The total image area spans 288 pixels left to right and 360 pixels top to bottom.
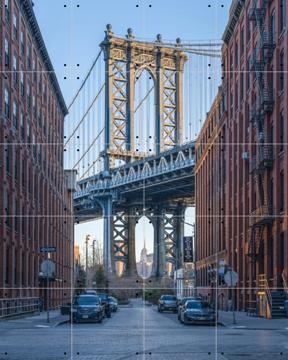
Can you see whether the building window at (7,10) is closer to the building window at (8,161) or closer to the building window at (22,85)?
the building window at (22,85)

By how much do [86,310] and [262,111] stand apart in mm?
13538

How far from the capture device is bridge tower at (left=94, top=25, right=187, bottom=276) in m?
24.5

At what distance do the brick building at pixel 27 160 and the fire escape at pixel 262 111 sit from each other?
973 centimetres

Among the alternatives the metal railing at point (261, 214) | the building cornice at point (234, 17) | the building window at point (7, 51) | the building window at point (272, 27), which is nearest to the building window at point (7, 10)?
the building window at point (7, 51)

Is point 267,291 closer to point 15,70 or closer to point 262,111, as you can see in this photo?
point 262,111

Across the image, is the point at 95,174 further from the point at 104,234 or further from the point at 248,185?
the point at 248,185

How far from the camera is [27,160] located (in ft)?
160

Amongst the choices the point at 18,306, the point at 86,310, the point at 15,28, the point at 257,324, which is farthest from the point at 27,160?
the point at 257,324

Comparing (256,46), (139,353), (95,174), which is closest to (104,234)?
(95,174)

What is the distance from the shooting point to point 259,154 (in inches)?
1686

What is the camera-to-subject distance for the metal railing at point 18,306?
41856 mm

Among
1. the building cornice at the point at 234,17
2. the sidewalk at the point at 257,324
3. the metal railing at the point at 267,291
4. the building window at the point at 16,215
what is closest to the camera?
the sidewalk at the point at 257,324

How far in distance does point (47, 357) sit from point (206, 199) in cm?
3330

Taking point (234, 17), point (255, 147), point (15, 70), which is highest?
point (234, 17)
